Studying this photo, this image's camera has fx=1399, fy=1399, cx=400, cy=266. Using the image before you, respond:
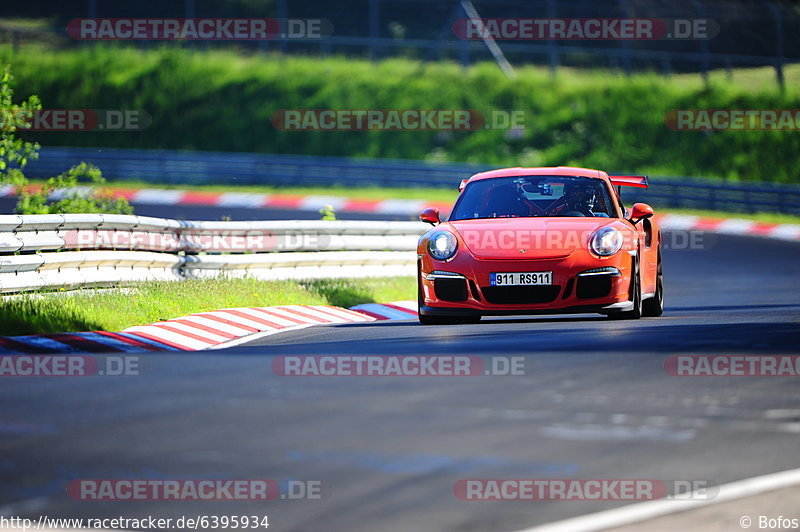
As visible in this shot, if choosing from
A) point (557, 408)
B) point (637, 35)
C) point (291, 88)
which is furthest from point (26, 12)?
point (557, 408)

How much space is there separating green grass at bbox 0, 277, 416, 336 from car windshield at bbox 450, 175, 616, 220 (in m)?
2.59

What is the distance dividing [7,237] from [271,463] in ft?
21.2

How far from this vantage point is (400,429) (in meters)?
6.97
